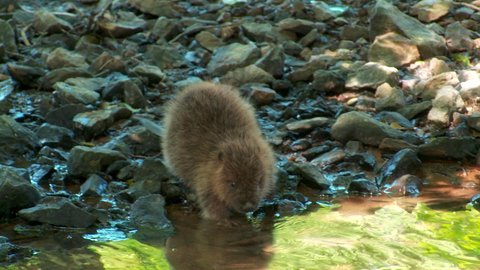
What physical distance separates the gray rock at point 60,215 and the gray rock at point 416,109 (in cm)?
390

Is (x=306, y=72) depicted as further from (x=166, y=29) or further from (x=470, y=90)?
(x=166, y=29)

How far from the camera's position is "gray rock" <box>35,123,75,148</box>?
26.0 ft

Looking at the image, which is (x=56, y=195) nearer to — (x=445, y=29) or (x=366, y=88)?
(x=366, y=88)

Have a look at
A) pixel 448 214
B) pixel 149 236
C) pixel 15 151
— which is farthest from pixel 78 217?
pixel 448 214

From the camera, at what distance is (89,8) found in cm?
1303

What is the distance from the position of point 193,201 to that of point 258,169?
77cm

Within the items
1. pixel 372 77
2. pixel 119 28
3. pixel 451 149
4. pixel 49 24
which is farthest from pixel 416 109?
pixel 49 24

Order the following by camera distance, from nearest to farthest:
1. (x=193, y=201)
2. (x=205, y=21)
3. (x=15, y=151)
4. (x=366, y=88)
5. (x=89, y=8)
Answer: (x=193, y=201), (x=15, y=151), (x=366, y=88), (x=205, y=21), (x=89, y=8)

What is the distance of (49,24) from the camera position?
37.3 ft

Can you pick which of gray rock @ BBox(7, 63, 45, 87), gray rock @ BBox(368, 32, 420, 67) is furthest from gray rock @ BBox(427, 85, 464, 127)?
gray rock @ BBox(7, 63, 45, 87)

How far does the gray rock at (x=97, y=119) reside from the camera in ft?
27.1

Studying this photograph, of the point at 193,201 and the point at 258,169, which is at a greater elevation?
the point at 258,169

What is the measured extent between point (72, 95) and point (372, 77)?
3.48 meters

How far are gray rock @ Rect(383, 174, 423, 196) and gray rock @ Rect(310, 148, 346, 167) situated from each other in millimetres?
721
